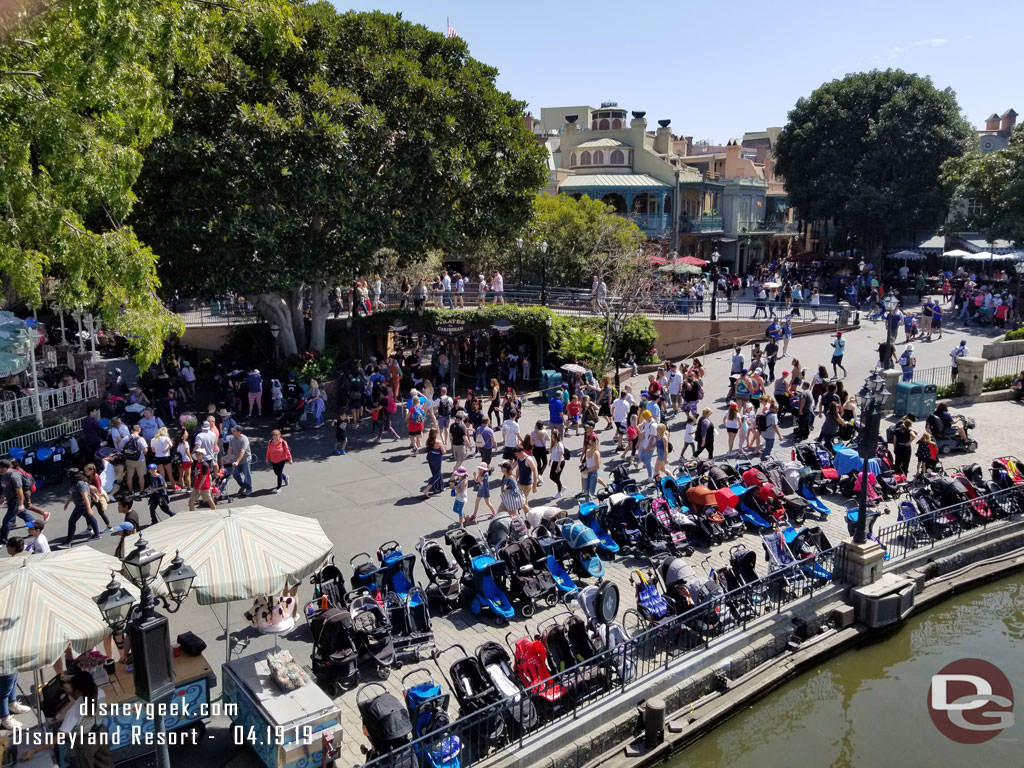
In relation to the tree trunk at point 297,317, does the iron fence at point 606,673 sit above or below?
below

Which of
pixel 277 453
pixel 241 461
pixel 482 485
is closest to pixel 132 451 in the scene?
pixel 241 461

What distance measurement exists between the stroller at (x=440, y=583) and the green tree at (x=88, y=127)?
496 cm

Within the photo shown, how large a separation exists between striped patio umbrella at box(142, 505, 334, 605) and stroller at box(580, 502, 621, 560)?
485 cm

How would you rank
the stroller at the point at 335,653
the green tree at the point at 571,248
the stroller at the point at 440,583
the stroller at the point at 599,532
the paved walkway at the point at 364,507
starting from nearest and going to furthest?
the stroller at the point at 335,653, the paved walkway at the point at 364,507, the stroller at the point at 440,583, the stroller at the point at 599,532, the green tree at the point at 571,248

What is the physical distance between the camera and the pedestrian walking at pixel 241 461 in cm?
1433

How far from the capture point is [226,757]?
7.77 metres

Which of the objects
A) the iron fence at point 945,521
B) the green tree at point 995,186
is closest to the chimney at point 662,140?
the green tree at point 995,186

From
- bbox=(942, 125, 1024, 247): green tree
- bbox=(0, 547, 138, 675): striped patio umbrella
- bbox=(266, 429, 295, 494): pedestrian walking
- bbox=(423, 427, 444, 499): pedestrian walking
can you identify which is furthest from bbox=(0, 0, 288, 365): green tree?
bbox=(942, 125, 1024, 247): green tree

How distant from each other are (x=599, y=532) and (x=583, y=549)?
96 cm

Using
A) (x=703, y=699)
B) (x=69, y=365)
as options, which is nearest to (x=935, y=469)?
(x=703, y=699)

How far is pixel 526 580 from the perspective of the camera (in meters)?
10.6

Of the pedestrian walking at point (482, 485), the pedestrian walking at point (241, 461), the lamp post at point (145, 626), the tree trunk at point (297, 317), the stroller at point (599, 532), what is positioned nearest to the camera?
the lamp post at point (145, 626)

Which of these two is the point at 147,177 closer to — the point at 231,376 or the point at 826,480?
the point at 231,376

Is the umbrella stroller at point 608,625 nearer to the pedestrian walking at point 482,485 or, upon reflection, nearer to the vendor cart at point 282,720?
the vendor cart at point 282,720
